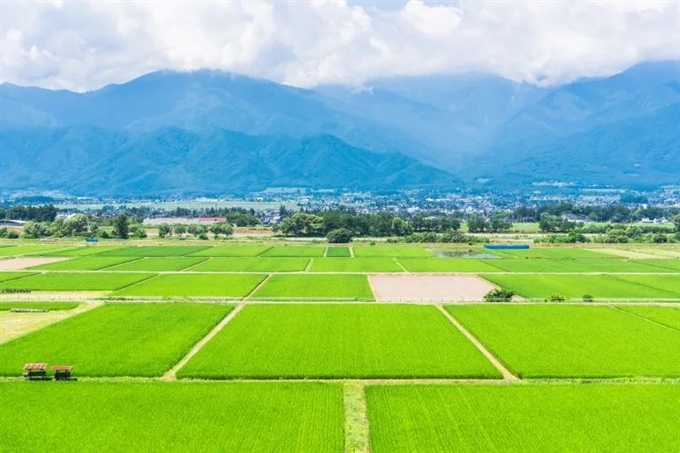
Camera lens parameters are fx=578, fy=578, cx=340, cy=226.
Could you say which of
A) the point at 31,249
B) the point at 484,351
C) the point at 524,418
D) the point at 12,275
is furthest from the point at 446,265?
the point at 31,249

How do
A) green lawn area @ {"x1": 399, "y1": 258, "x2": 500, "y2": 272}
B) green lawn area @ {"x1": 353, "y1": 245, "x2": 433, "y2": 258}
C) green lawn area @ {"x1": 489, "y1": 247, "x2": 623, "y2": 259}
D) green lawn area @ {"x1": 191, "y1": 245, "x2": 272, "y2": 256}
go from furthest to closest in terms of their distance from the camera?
green lawn area @ {"x1": 191, "y1": 245, "x2": 272, "y2": 256}
green lawn area @ {"x1": 353, "y1": 245, "x2": 433, "y2": 258}
green lawn area @ {"x1": 489, "y1": 247, "x2": 623, "y2": 259}
green lawn area @ {"x1": 399, "y1": 258, "x2": 500, "y2": 272}

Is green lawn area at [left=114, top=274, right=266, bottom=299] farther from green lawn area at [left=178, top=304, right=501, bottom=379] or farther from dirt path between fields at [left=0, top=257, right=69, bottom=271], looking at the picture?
dirt path between fields at [left=0, top=257, right=69, bottom=271]

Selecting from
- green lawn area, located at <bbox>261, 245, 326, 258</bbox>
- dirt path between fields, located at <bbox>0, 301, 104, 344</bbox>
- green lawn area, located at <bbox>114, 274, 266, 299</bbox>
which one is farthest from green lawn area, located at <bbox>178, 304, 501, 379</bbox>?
green lawn area, located at <bbox>261, 245, 326, 258</bbox>

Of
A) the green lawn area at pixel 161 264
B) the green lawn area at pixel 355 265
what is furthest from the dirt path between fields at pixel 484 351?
the green lawn area at pixel 161 264

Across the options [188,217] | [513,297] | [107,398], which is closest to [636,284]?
[513,297]

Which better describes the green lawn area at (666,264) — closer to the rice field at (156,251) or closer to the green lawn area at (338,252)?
the green lawn area at (338,252)

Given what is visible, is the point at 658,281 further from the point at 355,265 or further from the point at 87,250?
the point at 87,250

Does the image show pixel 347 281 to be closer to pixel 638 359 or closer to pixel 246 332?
pixel 246 332
